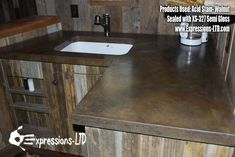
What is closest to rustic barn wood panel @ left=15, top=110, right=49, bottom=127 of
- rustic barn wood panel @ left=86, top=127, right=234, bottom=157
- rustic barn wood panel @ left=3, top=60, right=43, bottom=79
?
rustic barn wood panel @ left=3, top=60, right=43, bottom=79

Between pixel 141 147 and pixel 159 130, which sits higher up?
pixel 159 130

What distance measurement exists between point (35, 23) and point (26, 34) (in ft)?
0.40

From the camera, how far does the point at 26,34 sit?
183 cm

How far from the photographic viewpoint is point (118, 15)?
1974 millimetres

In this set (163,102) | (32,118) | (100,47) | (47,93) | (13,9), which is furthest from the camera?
(13,9)

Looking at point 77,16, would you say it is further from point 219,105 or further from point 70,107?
point 219,105

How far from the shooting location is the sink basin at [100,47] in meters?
1.87

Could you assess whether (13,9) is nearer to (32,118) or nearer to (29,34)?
(29,34)

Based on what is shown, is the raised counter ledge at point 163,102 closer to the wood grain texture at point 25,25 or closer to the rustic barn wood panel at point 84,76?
the rustic barn wood panel at point 84,76

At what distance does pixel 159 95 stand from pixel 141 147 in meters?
0.22
